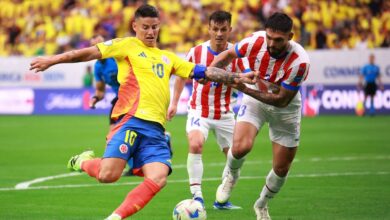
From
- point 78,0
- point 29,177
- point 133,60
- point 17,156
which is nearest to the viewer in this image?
point 133,60

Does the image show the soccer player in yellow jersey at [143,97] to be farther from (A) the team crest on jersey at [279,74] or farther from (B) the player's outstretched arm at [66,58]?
(A) the team crest on jersey at [279,74]

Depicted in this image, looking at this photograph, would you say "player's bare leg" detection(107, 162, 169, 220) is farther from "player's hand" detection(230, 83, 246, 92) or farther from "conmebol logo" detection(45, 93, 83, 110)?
"conmebol logo" detection(45, 93, 83, 110)

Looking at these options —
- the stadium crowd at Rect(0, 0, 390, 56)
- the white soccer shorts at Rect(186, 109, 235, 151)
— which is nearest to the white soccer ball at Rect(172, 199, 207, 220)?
the white soccer shorts at Rect(186, 109, 235, 151)

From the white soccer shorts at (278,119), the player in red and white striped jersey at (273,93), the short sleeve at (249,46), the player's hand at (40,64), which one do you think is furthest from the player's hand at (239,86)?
the player's hand at (40,64)

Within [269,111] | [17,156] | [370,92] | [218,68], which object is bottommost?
[370,92]

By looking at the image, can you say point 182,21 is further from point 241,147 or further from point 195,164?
point 241,147

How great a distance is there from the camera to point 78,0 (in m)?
38.2

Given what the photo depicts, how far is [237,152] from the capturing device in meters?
10.5

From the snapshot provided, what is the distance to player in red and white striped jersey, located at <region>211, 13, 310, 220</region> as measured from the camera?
934 centimetres

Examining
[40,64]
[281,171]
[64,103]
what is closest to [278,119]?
[281,171]

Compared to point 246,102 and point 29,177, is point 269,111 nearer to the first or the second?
point 246,102

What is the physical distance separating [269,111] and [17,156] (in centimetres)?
957

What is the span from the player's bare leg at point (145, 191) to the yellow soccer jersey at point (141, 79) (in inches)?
21.0

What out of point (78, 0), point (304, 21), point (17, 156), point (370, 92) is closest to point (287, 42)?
point (17, 156)
